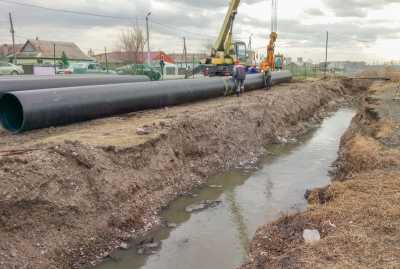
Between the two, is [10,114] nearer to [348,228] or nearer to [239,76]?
[348,228]

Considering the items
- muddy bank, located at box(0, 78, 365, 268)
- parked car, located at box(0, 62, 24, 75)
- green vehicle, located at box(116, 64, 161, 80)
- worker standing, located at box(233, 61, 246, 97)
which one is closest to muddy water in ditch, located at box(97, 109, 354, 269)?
muddy bank, located at box(0, 78, 365, 268)

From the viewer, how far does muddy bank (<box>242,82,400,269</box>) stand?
488cm

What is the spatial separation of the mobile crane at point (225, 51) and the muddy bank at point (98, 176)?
543 inches

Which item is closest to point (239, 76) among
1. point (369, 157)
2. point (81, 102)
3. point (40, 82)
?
point (40, 82)

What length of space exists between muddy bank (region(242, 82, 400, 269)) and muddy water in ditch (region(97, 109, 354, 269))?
30.1 inches

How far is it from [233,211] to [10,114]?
6919mm

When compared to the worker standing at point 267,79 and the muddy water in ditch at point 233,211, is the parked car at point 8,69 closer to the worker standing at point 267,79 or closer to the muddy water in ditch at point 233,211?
the worker standing at point 267,79

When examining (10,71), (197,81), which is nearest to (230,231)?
(197,81)

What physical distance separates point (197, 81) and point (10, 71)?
1948 centimetres

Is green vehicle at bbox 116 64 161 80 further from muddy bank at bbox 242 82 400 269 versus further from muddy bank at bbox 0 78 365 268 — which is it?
muddy bank at bbox 242 82 400 269

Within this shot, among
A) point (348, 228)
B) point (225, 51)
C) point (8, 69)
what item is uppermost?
point (225, 51)

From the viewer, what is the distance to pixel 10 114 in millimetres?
10828

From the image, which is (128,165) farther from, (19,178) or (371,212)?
(371,212)

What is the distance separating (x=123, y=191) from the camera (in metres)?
7.92
